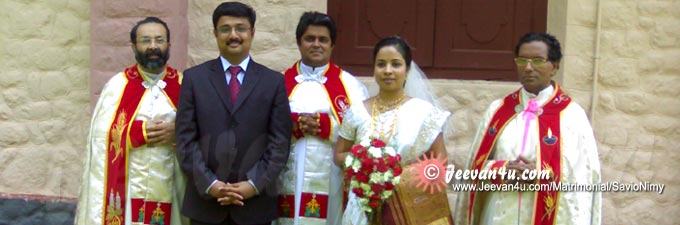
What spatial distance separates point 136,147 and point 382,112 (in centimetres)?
139

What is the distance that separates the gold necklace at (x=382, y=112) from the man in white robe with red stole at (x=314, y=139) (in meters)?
0.41

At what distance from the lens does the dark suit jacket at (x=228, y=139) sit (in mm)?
4988

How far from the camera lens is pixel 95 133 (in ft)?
17.5

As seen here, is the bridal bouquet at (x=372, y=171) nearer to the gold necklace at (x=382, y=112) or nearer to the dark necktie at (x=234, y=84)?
the gold necklace at (x=382, y=112)

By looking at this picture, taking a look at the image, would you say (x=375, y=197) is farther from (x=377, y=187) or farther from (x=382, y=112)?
(x=382, y=112)

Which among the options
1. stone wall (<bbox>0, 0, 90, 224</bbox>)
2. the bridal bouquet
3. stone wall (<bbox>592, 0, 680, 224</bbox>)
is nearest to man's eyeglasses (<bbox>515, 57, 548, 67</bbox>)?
the bridal bouquet

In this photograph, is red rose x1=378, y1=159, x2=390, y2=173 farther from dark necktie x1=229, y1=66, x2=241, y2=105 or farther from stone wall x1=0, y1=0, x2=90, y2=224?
stone wall x1=0, y1=0, x2=90, y2=224

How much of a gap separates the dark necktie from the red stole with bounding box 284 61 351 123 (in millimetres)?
441

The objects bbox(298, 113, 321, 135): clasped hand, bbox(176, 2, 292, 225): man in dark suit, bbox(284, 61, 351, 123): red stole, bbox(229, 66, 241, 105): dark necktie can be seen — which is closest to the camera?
bbox(176, 2, 292, 225): man in dark suit

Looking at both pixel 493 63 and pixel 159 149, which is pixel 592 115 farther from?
pixel 159 149

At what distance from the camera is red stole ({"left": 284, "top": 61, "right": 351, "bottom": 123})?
18.0 ft

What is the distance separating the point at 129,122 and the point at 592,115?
3.40m

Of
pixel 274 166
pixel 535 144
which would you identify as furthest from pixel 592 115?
pixel 274 166

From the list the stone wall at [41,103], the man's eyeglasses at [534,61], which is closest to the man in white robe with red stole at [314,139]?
the man's eyeglasses at [534,61]
